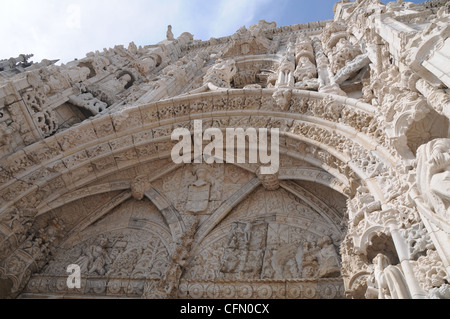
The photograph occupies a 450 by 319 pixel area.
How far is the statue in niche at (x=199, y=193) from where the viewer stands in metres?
6.05

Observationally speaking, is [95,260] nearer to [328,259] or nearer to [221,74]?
[328,259]

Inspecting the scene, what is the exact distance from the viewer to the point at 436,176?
2.57m

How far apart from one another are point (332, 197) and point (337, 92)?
65.2 inches

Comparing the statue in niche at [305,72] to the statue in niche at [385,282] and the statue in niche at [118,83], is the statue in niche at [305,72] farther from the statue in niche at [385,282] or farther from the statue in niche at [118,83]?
the statue in niche at [385,282]

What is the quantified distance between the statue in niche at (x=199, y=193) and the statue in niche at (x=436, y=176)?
3785 mm

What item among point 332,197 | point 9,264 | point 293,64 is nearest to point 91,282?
point 9,264

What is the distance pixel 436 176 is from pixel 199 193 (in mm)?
4231

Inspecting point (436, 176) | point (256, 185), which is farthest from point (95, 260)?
point (436, 176)

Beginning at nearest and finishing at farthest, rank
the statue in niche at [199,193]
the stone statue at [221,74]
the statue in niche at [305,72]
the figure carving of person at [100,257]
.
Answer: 1. the figure carving of person at [100,257]
2. the statue in niche at [199,193]
3. the statue in niche at [305,72]
4. the stone statue at [221,74]

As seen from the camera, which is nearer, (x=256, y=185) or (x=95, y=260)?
(x=95, y=260)

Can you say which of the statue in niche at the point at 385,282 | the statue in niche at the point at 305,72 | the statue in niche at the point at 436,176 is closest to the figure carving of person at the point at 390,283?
the statue in niche at the point at 385,282

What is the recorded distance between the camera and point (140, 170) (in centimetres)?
693

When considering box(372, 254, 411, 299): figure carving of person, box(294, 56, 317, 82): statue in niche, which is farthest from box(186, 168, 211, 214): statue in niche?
box(372, 254, 411, 299): figure carving of person

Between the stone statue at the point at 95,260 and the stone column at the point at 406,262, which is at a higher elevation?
the stone statue at the point at 95,260
